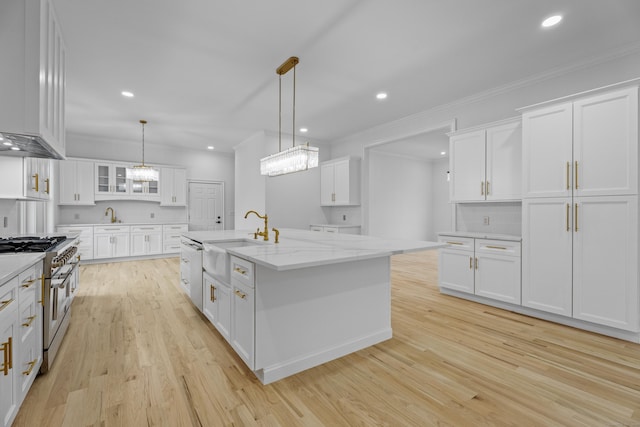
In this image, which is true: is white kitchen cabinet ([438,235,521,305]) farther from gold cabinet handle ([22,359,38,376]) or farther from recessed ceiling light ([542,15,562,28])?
gold cabinet handle ([22,359,38,376])

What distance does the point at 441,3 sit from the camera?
2.41 metres

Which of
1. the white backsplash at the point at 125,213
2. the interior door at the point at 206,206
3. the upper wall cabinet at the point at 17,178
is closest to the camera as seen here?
the upper wall cabinet at the point at 17,178

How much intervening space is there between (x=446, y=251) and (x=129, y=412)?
3.70 metres

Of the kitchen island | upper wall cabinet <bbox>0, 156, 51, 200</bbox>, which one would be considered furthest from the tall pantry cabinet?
upper wall cabinet <bbox>0, 156, 51, 200</bbox>

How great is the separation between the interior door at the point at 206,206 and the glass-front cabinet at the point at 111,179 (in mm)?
1506

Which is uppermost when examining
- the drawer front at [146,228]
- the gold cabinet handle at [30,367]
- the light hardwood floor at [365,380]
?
the drawer front at [146,228]

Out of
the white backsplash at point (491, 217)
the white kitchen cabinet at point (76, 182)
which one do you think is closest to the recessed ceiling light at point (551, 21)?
the white backsplash at point (491, 217)

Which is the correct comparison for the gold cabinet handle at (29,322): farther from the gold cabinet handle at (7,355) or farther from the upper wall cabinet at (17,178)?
the upper wall cabinet at (17,178)

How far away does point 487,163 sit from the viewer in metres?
3.80

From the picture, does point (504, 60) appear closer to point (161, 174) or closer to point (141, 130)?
point (141, 130)

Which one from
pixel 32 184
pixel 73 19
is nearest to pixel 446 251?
pixel 73 19

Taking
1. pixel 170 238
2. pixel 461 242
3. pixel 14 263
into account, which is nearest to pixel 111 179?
pixel 170 238

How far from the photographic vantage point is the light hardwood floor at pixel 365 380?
1672 millimetres

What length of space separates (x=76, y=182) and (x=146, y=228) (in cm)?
162
